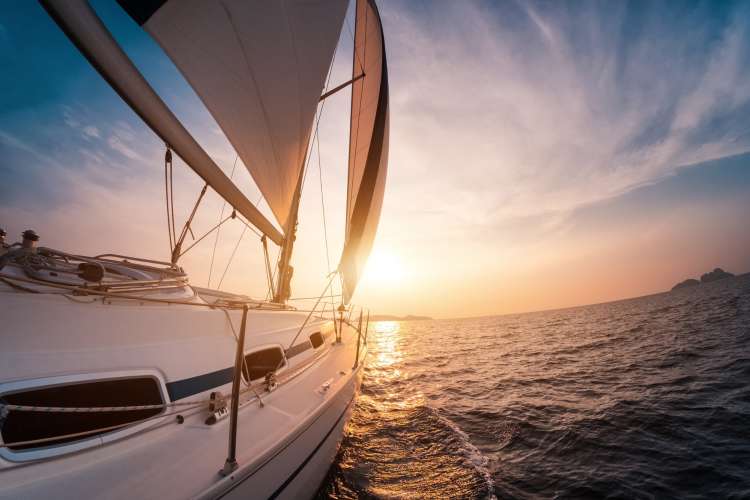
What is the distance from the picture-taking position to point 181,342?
268cm

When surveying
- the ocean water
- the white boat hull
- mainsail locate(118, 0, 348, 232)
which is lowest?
the ocean water

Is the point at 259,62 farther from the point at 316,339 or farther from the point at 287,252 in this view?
the point at 316,339

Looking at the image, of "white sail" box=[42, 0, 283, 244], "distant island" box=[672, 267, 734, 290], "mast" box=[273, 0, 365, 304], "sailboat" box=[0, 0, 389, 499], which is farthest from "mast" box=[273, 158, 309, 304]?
"distant island" box=[672, 267, 734, 290]

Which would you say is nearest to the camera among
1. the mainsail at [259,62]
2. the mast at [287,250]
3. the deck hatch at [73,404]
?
the deck hatch at [73,404]

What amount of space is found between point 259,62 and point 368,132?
17.9 feet

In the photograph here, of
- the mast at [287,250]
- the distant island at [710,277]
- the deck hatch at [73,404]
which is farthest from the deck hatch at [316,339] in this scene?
the distant island at [710,277]

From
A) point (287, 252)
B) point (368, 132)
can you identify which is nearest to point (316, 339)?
point (287, 252)

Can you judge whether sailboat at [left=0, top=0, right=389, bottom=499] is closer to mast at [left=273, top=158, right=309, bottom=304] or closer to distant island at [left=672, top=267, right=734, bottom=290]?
mast at [left=273, top=158, right=309, bottom=304]

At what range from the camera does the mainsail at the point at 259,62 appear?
3549mm

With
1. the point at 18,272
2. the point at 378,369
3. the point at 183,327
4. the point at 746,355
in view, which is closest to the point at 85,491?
the point at 183,327

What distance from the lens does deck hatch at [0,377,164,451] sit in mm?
1772

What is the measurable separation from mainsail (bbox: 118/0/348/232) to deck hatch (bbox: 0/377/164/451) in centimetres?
380

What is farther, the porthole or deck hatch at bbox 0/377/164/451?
the porthole

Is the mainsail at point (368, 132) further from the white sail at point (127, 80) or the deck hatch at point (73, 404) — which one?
the deck hatch at point (73, 404)
